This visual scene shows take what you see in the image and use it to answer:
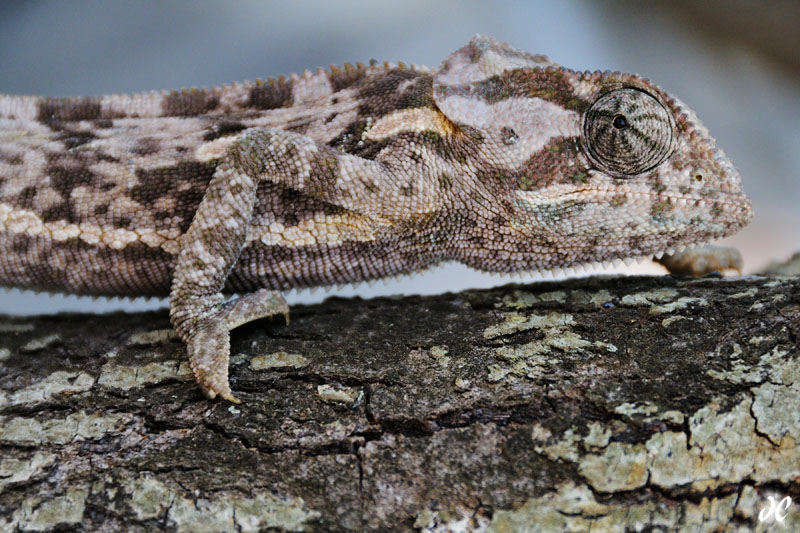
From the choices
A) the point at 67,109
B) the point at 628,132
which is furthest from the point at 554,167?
the point at 67,109

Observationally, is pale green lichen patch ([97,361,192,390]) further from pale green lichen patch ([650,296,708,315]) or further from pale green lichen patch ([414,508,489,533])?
pale green lichen patch ([650,296,708,315])

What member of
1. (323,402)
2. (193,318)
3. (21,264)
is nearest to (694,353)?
(323,402)

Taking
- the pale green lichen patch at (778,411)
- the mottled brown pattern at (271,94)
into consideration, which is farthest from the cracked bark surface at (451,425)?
the mottled brown pattern at (271,94)

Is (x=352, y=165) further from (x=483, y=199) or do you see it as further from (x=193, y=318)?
(x=193, y=318)

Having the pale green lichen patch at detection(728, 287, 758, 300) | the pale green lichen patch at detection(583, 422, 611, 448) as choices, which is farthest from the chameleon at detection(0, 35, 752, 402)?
the pale green lichen patch at detection(583, 422, 611, 448)

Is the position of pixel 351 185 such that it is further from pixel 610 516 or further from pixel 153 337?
pixel 610 516
